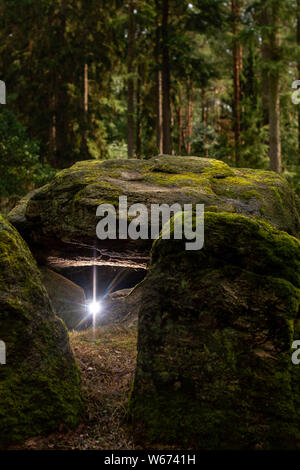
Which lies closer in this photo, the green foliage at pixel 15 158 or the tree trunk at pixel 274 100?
the tree trunk at pixel 274 100

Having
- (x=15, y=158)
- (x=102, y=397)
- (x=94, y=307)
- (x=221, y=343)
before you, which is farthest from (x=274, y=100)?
(x=102, y=397)

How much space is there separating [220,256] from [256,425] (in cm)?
176

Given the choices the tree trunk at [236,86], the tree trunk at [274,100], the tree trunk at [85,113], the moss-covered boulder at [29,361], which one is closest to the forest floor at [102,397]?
the moss-covered boulder at [29,361]

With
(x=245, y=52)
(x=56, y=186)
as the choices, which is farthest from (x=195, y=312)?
(x=245, y=52)

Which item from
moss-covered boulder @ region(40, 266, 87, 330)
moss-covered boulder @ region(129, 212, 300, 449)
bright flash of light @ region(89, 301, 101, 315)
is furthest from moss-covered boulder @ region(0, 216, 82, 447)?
bright flash of light @ region(89, 301, 101, 315)

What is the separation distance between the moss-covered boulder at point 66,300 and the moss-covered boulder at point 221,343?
5.14m

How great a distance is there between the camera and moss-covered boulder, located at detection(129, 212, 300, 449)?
4.03m

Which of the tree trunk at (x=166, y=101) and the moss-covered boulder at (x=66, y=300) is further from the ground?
the tree trunk at (x=166, y=101)

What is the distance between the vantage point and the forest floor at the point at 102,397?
13.7 ft

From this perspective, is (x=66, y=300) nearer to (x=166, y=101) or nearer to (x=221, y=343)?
(x=221, y=343)

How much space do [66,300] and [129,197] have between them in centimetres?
385

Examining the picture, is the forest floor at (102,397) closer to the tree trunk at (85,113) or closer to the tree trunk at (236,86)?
the tree trunk at (236,86)

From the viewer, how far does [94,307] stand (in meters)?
10.1

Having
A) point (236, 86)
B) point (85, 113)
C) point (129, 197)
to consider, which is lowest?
point (129, 197)
